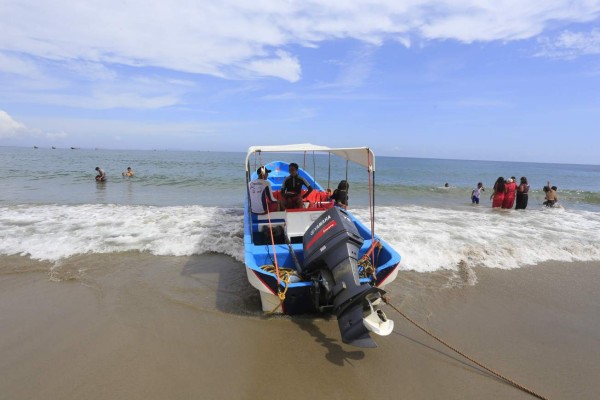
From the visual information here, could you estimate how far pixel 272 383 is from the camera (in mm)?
3008

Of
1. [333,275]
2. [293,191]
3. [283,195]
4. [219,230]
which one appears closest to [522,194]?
[293,191]

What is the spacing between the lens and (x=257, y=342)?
141 inches

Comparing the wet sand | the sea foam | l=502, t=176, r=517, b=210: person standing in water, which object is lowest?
the wet sand

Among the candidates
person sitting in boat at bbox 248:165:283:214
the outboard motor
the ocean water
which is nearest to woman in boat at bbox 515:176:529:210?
the ocean water

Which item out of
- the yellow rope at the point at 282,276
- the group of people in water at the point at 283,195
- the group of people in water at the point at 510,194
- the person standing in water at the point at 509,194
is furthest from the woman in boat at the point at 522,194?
the yellow rope at the point at 282,276

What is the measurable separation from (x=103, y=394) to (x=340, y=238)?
2639 millimetres

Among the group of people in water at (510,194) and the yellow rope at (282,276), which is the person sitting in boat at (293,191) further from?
the group of people in water at (510,194)

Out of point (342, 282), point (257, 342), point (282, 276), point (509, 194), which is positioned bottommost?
point (257, 342)

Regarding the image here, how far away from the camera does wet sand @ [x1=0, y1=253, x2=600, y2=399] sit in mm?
2973

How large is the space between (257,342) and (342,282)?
1.18 meters

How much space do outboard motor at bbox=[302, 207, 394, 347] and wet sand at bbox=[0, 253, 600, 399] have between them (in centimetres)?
48

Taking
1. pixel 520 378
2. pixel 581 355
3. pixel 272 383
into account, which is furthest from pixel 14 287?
pixel 581 355

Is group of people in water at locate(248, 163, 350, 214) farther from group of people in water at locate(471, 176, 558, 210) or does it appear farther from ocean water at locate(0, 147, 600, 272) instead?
group of people in water at locate(471, 176, 558, 210)

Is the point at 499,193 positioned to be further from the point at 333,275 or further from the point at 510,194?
the point at 333,275
